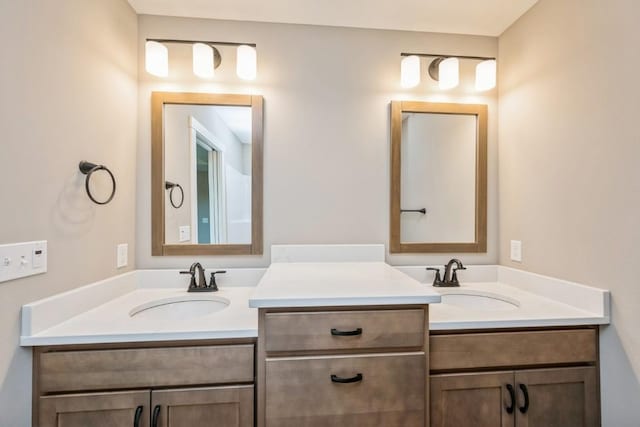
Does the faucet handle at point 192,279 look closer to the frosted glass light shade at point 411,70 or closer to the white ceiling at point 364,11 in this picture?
the white ceiling at point 364,11

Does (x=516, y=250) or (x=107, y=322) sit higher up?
(x=516, y=250)

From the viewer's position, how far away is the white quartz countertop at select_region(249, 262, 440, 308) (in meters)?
1.08

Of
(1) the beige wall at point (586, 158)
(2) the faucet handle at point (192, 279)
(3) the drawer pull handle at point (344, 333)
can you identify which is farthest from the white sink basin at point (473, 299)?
(2) the faucet handle at point (192, 279)

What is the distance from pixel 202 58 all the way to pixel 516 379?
205 centimetres

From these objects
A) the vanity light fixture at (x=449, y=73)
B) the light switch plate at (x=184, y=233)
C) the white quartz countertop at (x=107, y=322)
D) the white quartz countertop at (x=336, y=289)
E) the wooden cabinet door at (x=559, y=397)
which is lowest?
the wooden cabinet door at (x=559, y=397)

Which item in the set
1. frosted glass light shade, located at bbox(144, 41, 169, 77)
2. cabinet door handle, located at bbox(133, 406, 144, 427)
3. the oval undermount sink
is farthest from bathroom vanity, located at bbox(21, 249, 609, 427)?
frosted glass light shade, located at bbox(144, 41, 169, 77)

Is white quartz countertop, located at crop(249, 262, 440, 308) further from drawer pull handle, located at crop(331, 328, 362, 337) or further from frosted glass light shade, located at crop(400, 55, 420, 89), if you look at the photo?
frosted glass light shade, located at crop(400, 55, 420, 89)

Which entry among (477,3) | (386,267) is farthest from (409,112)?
(386,267)

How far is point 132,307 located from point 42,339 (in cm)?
36

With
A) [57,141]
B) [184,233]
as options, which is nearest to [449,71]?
[184,233]

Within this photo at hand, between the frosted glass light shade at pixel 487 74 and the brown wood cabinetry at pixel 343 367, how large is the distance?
1381mm

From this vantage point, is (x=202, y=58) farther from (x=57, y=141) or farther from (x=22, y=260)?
(x=22, y=260)

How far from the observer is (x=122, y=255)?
1551mm

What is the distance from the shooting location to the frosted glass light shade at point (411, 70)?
1730mm
